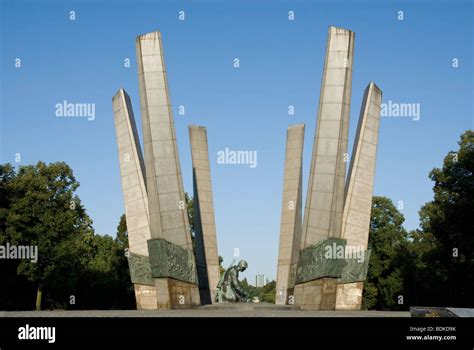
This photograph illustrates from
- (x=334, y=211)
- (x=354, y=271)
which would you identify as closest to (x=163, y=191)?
(x=334, y=211)

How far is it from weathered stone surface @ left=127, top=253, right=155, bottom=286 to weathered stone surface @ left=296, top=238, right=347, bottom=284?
7.21 meters

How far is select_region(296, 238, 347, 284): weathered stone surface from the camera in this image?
2277 cm

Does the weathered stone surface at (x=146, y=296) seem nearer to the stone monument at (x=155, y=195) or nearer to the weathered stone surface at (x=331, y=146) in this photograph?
the stone monument at (x=155, y=195)

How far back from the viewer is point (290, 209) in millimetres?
32344

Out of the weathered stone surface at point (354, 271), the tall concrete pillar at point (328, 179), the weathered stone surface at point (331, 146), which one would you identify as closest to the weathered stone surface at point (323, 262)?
the tall concrete pillar at point (328, 179)

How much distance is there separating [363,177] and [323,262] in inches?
214

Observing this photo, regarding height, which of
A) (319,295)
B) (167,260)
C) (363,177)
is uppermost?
(363,177)

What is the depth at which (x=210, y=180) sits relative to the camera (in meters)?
34.2

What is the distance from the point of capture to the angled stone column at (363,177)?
25.6 meters

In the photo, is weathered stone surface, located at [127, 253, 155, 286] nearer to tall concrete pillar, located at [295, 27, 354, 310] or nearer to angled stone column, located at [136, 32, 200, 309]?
angled stone column, located at [136, 32, 200, 309]

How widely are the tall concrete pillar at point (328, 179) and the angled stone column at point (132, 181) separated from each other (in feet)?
25.7

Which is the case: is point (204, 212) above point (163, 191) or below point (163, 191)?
below

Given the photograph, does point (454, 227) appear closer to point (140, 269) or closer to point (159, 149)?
point (140, 269)
